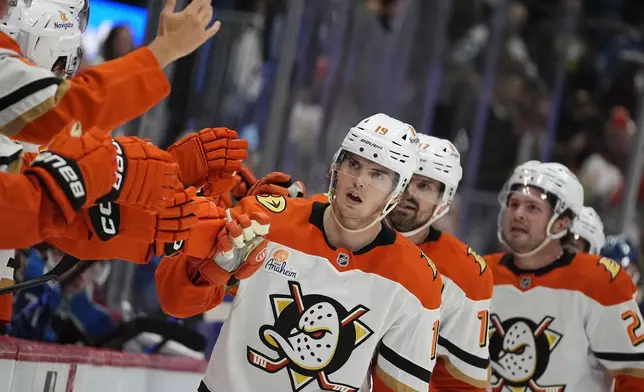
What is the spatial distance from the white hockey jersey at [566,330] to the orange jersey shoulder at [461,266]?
41 cm

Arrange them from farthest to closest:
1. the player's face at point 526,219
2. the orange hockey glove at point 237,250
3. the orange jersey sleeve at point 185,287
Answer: the player's face at point 526,219 < the orange jersey sleeve at point 185,287 < the orange hockey glove at point 237,250

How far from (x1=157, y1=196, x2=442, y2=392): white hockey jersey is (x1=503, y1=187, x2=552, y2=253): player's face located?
0.98 metres

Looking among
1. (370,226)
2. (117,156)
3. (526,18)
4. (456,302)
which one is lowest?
(456,302)

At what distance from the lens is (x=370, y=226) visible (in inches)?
103

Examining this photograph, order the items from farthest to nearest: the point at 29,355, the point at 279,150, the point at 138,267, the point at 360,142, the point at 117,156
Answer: the point at 279,150 → the point at 138,267 → the point at 360,142 → the point at 29,355 → the point at 117,156

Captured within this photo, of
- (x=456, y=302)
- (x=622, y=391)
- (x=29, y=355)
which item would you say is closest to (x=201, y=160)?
(x=29, y=355)

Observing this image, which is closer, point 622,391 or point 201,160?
point 201,160

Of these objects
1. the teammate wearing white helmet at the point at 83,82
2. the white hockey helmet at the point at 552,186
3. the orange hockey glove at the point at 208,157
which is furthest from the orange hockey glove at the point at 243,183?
the white hockey helmet at the point at 552,186

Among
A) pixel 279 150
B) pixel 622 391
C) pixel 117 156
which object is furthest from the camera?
pixel 279 150

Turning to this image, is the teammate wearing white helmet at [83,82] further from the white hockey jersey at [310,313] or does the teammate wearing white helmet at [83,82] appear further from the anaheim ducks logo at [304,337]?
the anaheim ducks logo at [304,337]

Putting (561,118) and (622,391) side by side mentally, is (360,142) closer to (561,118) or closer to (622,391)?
(622,391)

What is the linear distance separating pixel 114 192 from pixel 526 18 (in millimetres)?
5626

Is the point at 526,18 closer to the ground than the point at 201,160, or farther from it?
farther from it

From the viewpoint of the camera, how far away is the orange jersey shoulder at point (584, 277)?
341 centimetres
